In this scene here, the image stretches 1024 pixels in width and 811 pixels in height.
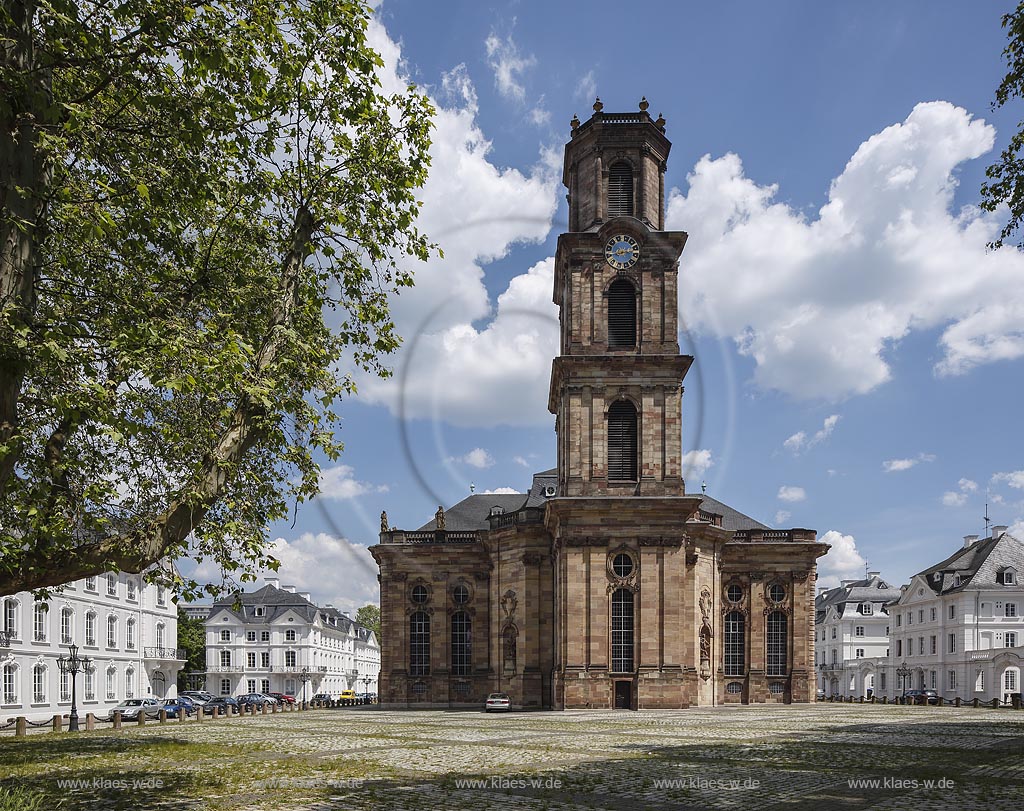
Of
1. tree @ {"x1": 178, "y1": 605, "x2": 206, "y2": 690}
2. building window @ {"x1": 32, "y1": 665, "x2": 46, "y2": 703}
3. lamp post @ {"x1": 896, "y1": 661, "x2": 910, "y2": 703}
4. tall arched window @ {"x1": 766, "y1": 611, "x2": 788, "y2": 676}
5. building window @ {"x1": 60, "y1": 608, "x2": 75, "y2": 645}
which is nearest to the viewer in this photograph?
building window @ {"x1": 32, "y1": 665, "x2": 46, "y2": 703}

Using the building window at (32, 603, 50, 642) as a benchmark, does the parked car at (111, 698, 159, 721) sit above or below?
below

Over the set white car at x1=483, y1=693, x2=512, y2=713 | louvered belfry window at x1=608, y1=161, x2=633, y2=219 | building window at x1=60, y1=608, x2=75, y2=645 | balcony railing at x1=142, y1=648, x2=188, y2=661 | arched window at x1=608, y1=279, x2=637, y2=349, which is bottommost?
balcony railing at x1=142, y1=648, x2=188, y2=661

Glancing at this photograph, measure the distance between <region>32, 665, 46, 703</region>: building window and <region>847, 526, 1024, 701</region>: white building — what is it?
67984 mm

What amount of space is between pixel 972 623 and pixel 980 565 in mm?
5208

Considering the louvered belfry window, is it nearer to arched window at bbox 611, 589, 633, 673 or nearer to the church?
the church

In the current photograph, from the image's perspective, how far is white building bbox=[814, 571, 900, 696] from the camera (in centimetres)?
10375

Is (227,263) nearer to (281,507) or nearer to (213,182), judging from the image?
(213,182)

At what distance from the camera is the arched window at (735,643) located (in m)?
59.7

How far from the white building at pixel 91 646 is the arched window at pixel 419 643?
16588 millimetres

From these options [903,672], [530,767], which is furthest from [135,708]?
[903,672]

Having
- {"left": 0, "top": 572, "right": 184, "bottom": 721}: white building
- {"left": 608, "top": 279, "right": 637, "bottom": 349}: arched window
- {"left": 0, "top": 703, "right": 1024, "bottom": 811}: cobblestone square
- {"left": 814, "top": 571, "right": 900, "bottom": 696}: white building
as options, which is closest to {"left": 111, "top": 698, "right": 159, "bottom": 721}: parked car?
{"left": 0, "top": 572, "right": 184, "bottom": 721}: white building

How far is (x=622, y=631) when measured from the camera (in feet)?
160

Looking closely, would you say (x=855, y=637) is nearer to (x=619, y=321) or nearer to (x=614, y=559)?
(x=614, y=559)

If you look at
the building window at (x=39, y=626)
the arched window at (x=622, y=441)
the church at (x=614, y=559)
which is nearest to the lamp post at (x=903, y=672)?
the church at (x=614, y=559)
